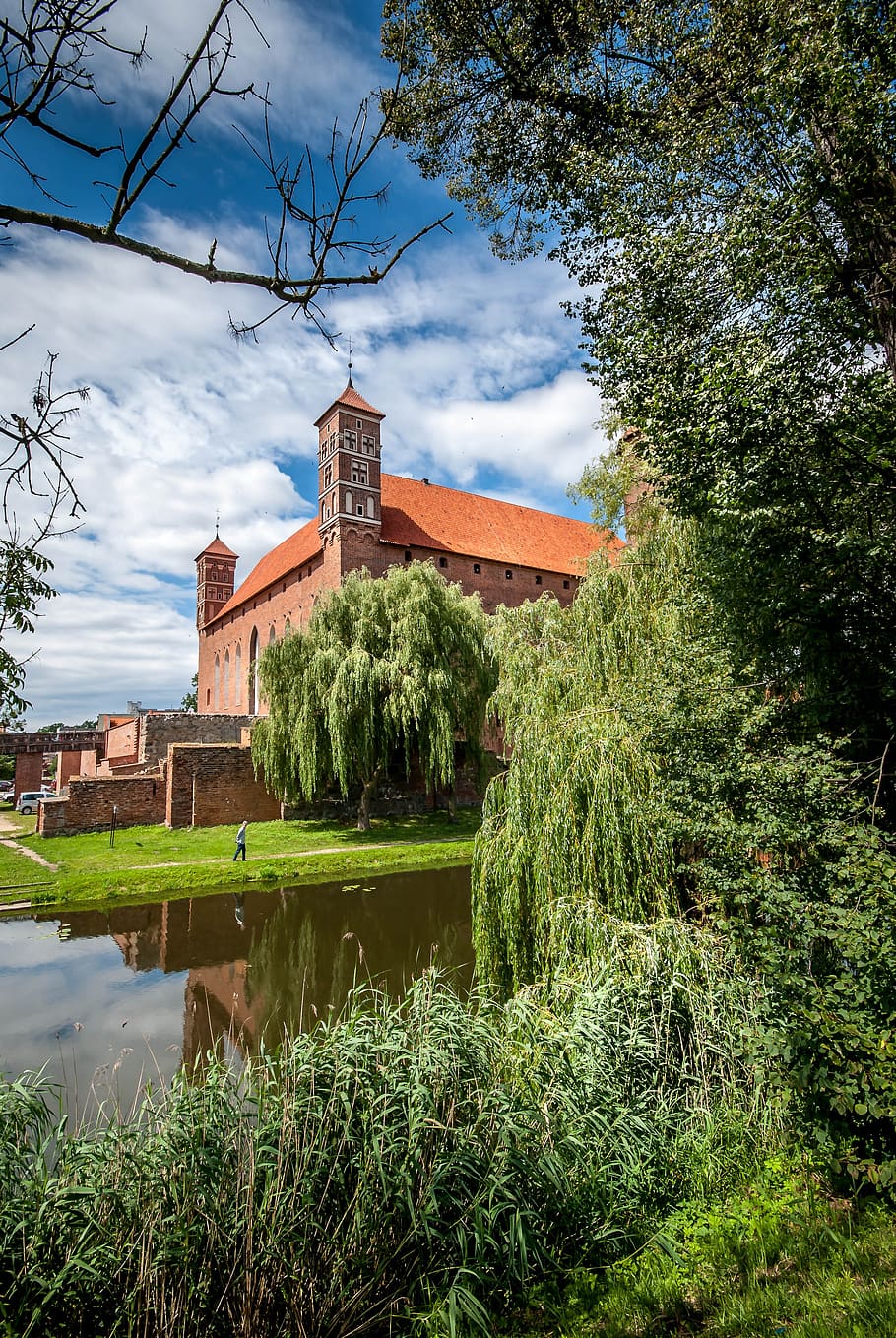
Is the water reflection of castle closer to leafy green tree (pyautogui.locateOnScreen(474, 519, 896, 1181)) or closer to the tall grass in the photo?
leafy green tree (pyautogui.locateOnScreen(474, 519, 896, 1181))

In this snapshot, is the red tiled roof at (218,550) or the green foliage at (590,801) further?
the red tiled roof at (218,550)

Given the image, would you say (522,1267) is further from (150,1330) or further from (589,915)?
(589,915)

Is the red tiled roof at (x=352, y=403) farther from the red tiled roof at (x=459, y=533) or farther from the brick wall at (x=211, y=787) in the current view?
the brick wall at (x=211, y=787)

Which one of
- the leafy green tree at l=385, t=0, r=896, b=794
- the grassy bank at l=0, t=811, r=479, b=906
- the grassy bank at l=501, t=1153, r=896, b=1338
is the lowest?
the grassy bank at l=0, t=811, r=479, b=906

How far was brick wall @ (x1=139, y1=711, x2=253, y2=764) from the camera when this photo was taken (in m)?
24.0

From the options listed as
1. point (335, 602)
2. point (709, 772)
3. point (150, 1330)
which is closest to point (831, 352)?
point (709, 772)

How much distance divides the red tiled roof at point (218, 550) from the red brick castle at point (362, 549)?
6 cm

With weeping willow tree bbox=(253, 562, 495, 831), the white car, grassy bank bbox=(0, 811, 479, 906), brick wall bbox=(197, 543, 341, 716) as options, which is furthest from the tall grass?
the white car

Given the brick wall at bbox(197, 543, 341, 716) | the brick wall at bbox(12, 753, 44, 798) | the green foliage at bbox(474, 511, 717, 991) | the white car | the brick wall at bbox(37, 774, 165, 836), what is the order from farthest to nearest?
the brick wall at bbox(12, 753, 44, 798)
the white car
the brick wall at bbox(197, 543, 341, 716)
the brick wall at bbox(37, 774, 165, 836)
the green foliage at bbox(474, 511, 717, 991)

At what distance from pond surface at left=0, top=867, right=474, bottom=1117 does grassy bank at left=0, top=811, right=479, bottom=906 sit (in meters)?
1.10

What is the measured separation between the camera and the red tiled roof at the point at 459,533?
96.9 ft

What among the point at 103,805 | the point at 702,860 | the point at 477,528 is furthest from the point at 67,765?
the point at 702,860

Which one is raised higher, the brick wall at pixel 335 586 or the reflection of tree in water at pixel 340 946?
the brick wall at pixel 335 586

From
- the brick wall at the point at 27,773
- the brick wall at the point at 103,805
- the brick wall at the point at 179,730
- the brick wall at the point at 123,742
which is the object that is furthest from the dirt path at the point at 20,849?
the brick wall at the point at 27,773
